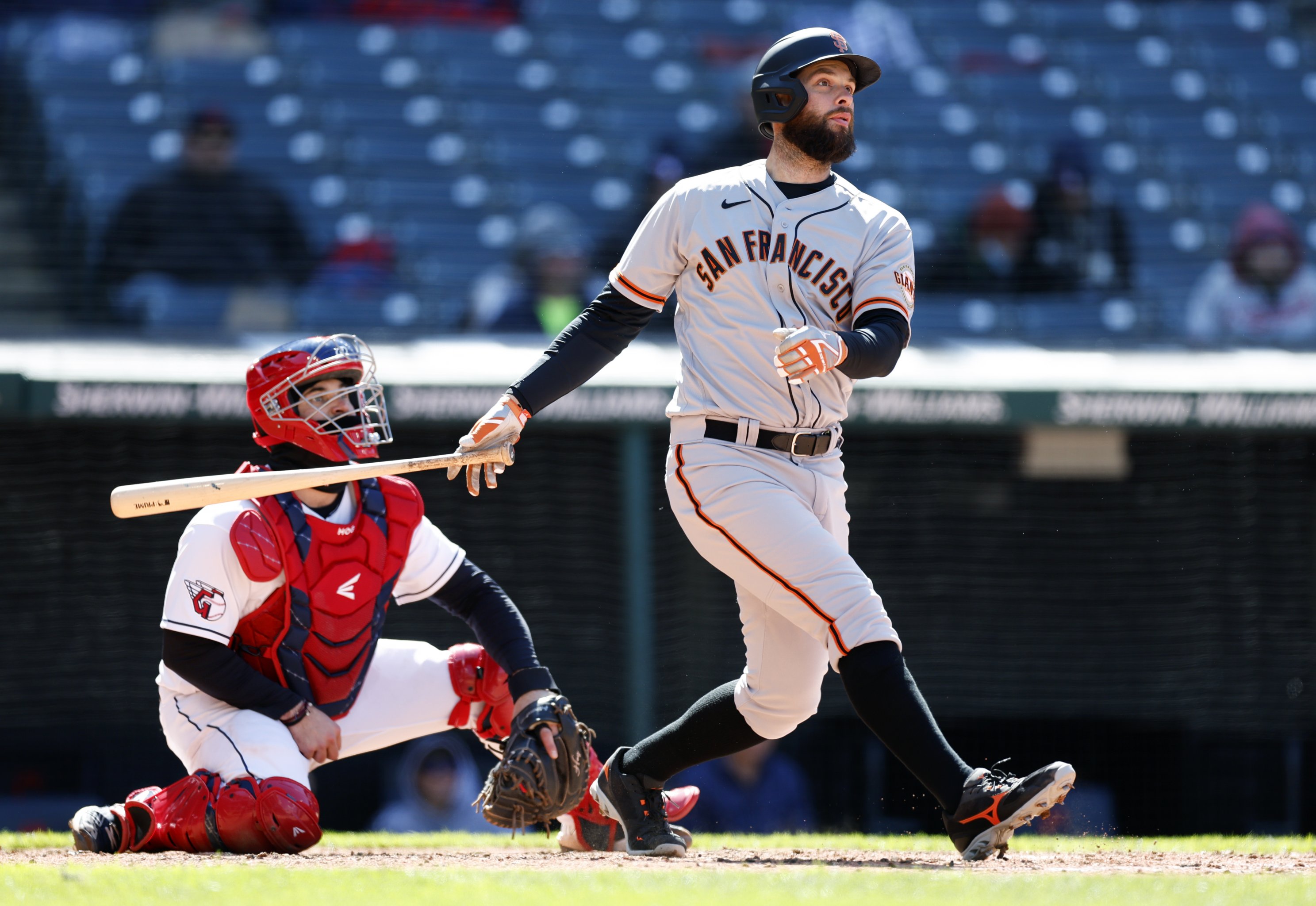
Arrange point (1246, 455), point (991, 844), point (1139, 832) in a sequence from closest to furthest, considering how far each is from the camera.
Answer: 1. point (991, 844)
2. point (1139, 832)
3. point (1246, 455)

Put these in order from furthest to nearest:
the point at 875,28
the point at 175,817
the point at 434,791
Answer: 1. the point at 875,28
2. the point at 434,791
3. the point at 175,817

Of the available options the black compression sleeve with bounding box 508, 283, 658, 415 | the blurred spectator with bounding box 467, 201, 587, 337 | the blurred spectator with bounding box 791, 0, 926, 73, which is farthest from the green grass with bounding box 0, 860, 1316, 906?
the blurred spectator with bounding box 791, 0, 926, 73

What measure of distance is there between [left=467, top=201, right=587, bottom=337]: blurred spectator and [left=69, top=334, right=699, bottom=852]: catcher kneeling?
3.62m

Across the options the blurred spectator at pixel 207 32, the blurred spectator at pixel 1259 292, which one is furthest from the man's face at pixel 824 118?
the blurred spectator at pixel 207 32

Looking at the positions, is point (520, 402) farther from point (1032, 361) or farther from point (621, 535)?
point (1032, 361)

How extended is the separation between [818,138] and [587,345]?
63 cm

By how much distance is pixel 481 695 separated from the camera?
3604 mm

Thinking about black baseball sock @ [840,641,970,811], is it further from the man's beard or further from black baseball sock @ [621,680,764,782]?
the man's beard

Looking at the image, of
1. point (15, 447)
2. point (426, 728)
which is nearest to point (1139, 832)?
point (426, 728)

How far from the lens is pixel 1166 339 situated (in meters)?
7.29

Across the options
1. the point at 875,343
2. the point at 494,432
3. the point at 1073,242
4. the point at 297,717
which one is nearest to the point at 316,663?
the point at 297,717

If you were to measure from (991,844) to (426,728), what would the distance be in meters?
1.37

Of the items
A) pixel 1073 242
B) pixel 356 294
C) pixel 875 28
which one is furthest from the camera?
pixel 875 28

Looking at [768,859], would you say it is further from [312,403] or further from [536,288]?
[536,288]
